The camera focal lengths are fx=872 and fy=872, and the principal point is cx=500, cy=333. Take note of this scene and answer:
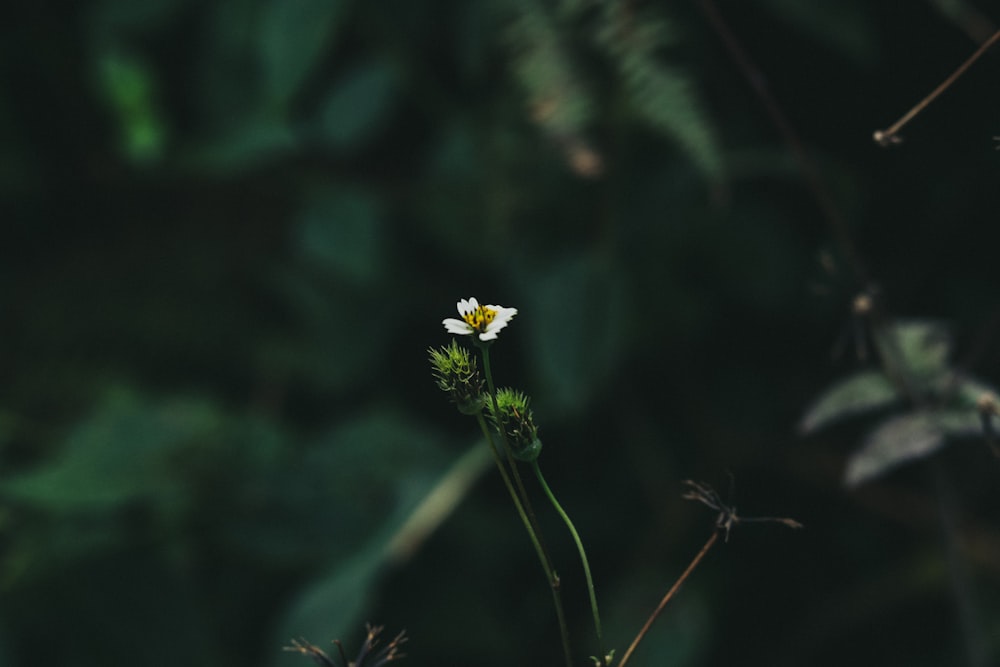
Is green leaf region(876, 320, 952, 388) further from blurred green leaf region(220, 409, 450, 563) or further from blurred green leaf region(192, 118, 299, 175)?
blurred green leaf region(192, 118, 299, 175)

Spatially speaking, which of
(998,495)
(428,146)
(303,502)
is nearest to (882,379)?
(998,495)

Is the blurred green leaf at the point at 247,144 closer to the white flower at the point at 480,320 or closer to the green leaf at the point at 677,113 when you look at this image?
the green leaf at the point at 677,113

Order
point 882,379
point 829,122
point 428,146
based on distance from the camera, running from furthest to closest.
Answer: point 428,146 → point 829,122 → point 882,379

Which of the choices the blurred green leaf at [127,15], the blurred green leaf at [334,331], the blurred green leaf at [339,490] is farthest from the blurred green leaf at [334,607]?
the blurred green leaf at [127,15]

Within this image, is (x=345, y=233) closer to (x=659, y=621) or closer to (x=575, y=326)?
(x=575, y=326)

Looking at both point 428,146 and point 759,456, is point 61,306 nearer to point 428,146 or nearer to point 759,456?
point 428,146

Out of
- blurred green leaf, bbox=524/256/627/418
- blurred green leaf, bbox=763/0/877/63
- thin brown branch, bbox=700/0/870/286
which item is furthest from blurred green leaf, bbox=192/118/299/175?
thin brown branch, bbox=700/0/870/286
